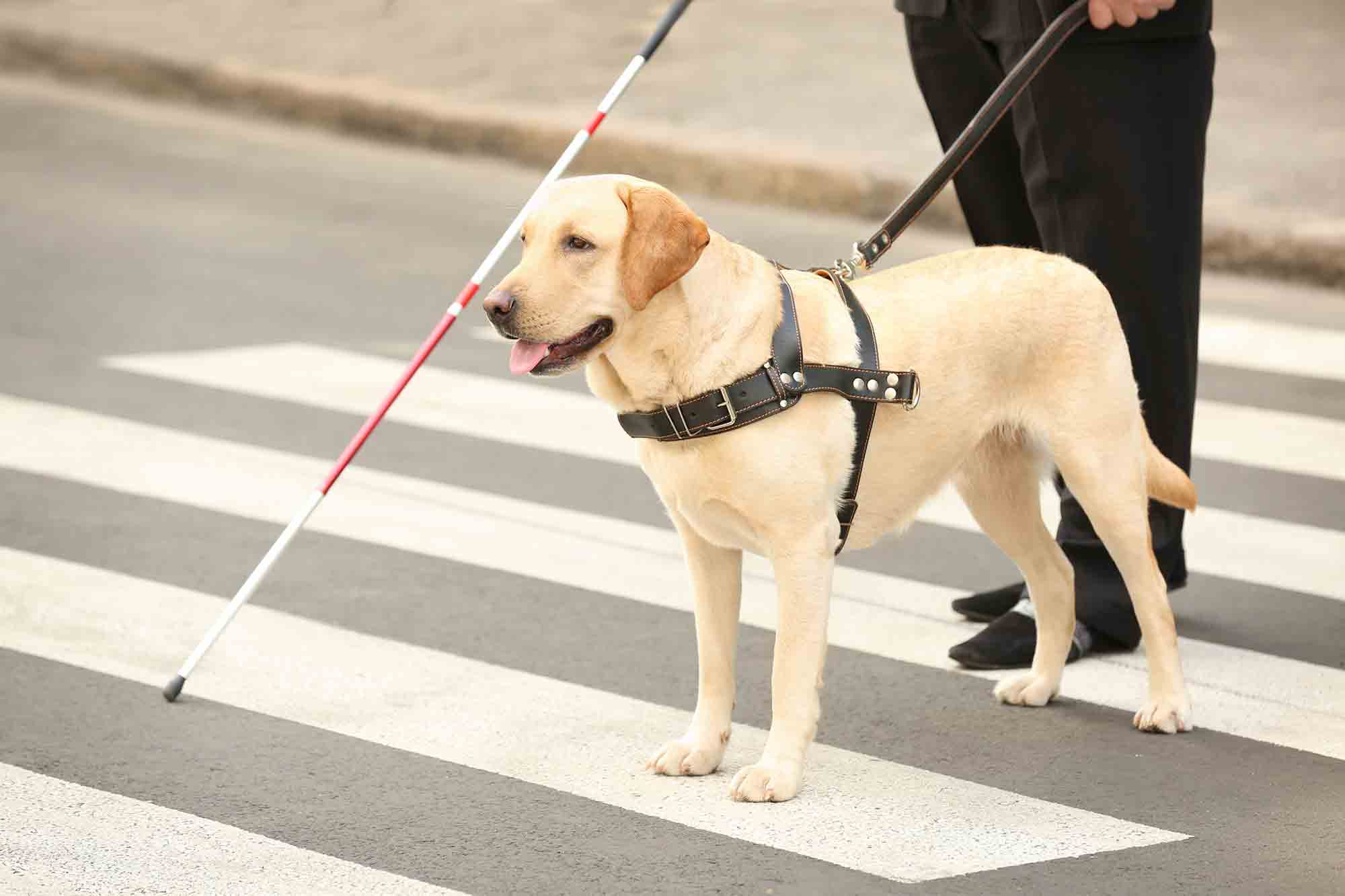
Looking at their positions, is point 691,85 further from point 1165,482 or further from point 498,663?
point 1165,482

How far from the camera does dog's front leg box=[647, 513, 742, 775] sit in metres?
4.41

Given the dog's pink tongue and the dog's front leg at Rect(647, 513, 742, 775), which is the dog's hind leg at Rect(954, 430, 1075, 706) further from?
the dog's pink tongue

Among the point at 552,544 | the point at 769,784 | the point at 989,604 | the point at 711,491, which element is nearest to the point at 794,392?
the point at 711,491

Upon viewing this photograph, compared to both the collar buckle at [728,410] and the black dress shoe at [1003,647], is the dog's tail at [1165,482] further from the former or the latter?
the collar buckle at [728,410]

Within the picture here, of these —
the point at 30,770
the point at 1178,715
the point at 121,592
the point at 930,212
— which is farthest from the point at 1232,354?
the point at 30,770

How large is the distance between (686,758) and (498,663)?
87 cm

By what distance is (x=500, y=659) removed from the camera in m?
5.16

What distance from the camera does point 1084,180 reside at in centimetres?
534

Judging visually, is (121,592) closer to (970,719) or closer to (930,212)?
(970,719)

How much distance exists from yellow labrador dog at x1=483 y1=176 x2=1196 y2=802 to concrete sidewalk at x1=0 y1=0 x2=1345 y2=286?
5781 millimetres

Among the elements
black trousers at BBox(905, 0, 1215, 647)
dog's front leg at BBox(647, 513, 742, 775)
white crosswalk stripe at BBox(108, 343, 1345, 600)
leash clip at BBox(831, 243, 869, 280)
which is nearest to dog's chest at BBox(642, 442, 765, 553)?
dog's front leg at BBox(647, 513, 742, 775)

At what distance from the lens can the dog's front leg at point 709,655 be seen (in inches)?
173

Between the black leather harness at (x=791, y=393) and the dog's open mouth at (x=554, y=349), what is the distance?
0.20m

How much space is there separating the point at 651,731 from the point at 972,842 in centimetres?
89
